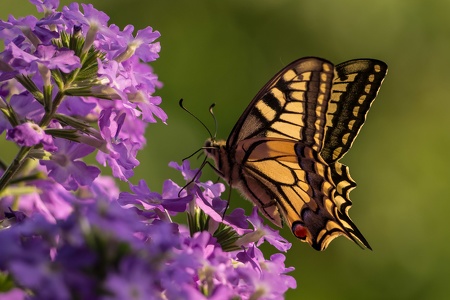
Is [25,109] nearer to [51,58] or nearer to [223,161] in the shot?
[51,58]

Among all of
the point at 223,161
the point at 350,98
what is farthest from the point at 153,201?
the point at 350,98

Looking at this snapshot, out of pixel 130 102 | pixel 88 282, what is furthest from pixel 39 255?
pixel 130 102

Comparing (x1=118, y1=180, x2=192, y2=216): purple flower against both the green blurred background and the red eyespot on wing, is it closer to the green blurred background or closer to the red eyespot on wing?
the red eyespot on wing

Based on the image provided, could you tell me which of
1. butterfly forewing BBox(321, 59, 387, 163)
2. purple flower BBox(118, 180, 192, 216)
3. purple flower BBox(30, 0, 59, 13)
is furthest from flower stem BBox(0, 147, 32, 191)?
butterfly forewing BBox(321, 59, 387, 163)

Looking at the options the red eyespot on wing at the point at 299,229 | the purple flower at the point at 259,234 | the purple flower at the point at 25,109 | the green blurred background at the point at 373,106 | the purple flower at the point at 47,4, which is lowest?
the green blurred background at the point at 373,106

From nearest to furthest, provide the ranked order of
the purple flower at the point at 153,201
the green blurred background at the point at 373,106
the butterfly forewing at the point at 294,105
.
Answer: the purple flower at the point at 153,201 < the butterfly forewing at the point at 294,105 < the green blurred background at the point at 373,106

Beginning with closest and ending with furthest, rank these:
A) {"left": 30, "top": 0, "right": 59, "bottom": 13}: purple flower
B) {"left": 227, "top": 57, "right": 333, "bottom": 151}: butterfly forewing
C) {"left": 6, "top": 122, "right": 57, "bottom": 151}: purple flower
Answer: {"left": 6, "top": 122, "right": 57, "bottom": 151}: purple flower
{"left": 30, "top": 0, "right": 59, "bottom": 13}: purple flower
{"left": 227, "top": 57, "right": 333, "bottom": 151}: butterfly forewing

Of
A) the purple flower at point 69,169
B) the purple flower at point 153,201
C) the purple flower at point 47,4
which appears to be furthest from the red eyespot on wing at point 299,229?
the purple flower at point 47,4

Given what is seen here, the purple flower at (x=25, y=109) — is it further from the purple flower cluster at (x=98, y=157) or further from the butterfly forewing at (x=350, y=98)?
the butterfly forewing at (x=350, y=98)
